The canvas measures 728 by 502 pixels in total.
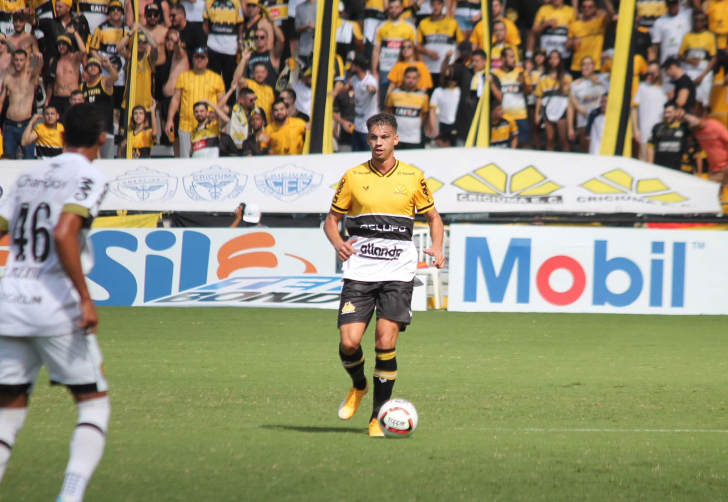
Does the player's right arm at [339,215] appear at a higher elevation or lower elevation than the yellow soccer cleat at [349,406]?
higher

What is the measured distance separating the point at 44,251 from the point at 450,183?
38.2ft

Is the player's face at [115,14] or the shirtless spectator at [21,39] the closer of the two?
the shirtless spectator at [21,39]

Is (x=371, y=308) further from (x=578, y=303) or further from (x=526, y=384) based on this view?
(x=578, y=303)

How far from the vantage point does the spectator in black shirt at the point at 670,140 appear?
16234 millimetres

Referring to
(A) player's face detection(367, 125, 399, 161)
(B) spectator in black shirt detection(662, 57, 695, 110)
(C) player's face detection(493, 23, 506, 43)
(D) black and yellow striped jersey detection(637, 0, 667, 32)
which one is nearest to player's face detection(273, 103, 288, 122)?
(C) player's face detection(493, 23, 506, 43)

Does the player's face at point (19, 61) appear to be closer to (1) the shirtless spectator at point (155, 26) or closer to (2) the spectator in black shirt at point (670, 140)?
(1) the shirtless spectator at point (155, 26)

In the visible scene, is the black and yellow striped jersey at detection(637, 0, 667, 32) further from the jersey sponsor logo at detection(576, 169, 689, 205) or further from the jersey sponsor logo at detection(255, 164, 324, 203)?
the jersey sponsor logo at detection(255, 164, 324, 203)

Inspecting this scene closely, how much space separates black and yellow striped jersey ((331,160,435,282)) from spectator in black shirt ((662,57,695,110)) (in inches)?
432

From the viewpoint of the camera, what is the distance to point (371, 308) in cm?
662

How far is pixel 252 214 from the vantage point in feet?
50.5

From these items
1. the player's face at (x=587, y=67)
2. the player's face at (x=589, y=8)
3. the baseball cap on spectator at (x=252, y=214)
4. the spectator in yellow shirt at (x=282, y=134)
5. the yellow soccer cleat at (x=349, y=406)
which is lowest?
the yellow soccer cleat at (x=349, y=406)

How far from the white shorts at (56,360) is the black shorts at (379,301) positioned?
252 centimetres

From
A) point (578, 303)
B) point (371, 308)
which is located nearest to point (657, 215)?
point (578, 303)

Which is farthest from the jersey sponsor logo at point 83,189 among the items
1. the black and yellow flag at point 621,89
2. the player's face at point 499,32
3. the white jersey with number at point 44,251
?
the player's face at point 499,32
